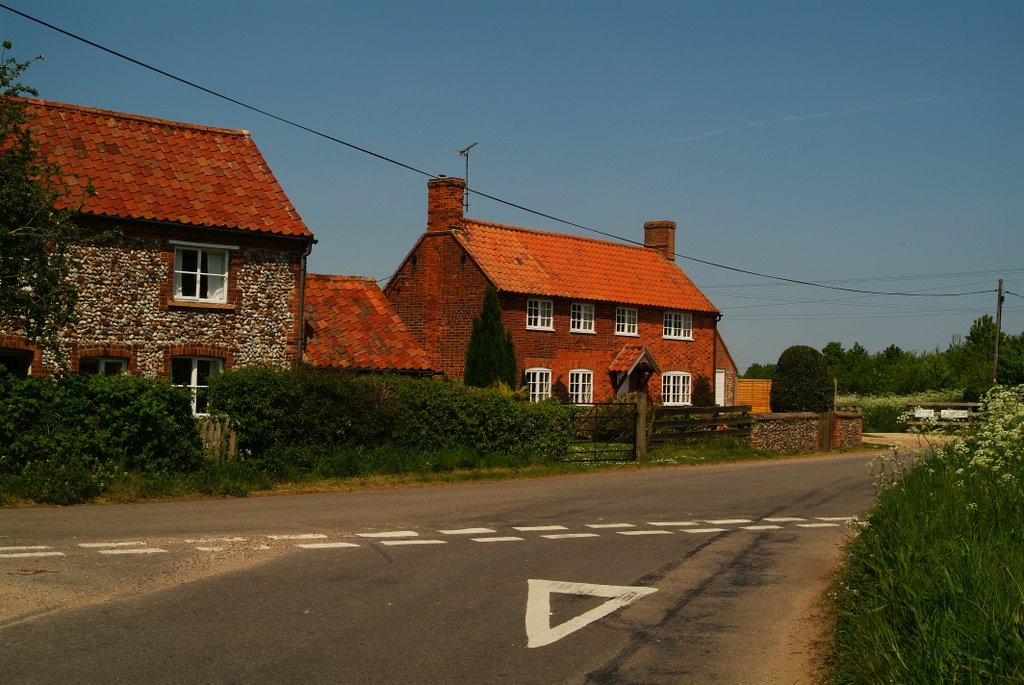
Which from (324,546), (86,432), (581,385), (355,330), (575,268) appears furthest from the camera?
(575,268)

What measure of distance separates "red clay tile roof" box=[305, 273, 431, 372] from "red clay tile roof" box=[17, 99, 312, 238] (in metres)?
4.09

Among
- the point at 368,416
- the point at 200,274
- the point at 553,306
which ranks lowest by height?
the point at 368,416

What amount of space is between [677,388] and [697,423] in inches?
555

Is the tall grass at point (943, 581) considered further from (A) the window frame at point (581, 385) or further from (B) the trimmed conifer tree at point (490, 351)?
(A) the window frame at point (581, 385)

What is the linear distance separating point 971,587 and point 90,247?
2149 cm

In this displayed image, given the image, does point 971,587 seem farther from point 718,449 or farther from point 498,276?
point 498,276

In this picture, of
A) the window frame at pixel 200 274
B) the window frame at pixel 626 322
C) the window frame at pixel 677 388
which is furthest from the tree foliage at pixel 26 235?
the window frame at pixel 677 388

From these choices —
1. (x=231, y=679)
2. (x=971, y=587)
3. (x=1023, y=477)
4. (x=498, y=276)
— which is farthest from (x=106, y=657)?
(x=498, y=276)

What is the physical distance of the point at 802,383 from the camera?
48250mm

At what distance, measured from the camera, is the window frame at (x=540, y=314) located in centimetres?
4000

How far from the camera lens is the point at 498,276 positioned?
129 feet

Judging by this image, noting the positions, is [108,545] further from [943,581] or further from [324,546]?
[943,581]

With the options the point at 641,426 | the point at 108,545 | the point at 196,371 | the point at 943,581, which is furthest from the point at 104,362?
the point at 943,581

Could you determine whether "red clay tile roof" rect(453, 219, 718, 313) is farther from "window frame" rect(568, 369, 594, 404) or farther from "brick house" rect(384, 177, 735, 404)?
"window frame" rect(568, 369, 594, 404)
